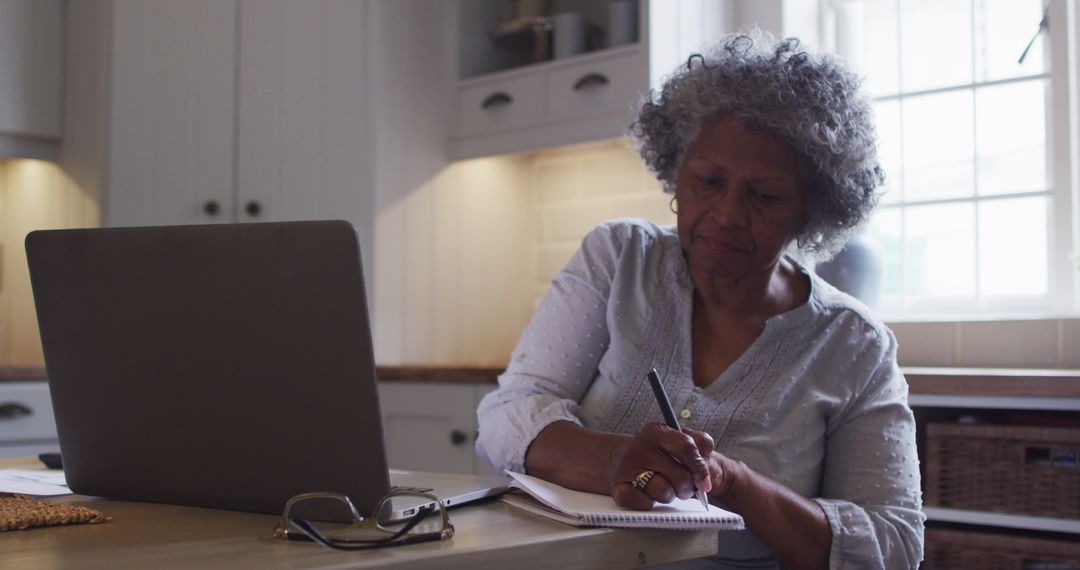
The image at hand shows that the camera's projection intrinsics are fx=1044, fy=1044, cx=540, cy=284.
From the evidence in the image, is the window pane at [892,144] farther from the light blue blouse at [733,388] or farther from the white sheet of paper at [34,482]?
the white sheet of paper at [34,482]

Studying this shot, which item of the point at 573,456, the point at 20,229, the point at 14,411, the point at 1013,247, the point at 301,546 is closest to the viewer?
the point at 301,546

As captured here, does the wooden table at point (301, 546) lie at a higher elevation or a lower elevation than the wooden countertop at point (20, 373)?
lower

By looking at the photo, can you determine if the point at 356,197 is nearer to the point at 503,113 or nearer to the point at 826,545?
the point at 503,113

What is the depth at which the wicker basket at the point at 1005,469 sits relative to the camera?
187cm

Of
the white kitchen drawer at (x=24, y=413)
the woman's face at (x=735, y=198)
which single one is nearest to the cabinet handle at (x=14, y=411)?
the white kitchen drawer at (x=24, y=413)

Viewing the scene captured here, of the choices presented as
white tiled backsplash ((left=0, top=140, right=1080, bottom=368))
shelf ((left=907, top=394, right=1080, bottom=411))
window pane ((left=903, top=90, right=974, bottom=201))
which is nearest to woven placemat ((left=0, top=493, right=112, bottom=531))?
shelf ((left=907, top=394, right=1080, bottom=411))

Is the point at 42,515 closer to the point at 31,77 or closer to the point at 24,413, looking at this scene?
the point at 24,413

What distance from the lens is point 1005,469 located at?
192 centimetres

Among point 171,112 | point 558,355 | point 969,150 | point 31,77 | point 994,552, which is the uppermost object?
point 31,77

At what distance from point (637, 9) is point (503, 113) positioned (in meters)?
0.50

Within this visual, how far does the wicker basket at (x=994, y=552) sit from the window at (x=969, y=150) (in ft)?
2.83

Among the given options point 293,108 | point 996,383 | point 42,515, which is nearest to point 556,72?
point 293,108

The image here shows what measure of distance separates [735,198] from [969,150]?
5.12ft

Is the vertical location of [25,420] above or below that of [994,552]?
above
